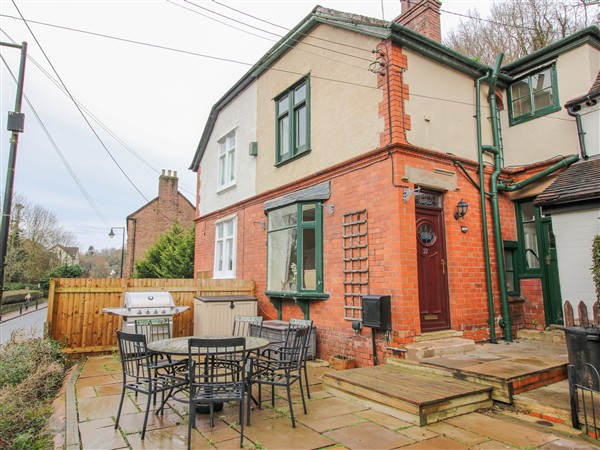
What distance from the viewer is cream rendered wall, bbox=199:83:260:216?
10684 millimetres

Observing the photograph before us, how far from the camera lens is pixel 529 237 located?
7.86 metres

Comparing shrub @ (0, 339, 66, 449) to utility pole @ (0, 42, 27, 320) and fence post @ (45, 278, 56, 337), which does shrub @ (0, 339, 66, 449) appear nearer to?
fence post @ (45, 278, 56, 337)

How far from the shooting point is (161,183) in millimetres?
28031

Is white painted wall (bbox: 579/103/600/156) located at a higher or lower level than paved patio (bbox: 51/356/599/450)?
higher

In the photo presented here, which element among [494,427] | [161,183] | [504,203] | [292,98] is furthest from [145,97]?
[161,183]

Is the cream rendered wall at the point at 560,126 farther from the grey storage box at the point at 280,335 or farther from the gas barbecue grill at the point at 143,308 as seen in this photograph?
the gas barbecue grill at the point at 143,308

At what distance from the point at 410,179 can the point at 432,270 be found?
161cm

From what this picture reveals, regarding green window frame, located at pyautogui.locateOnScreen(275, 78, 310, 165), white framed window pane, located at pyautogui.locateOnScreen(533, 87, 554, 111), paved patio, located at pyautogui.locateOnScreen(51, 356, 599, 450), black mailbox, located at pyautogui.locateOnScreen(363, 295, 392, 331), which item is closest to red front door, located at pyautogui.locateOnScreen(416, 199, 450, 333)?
black mailbox, located at pyautogui.locateOnScreen(363, 295, 392, 331)

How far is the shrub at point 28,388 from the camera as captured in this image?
151 inches

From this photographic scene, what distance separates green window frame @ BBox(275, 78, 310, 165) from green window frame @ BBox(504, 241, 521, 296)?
466cm

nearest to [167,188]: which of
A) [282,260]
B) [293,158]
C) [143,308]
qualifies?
[293,158]

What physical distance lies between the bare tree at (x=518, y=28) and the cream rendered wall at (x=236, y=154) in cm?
849

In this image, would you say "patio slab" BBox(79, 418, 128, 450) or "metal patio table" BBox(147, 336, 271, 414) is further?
"metal patio table" BBox(147, 336, 271, 414)

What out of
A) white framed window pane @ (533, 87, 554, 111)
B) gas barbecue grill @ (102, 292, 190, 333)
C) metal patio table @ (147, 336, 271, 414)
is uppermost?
white framed window pane @ (533, 87, 554, 111)
